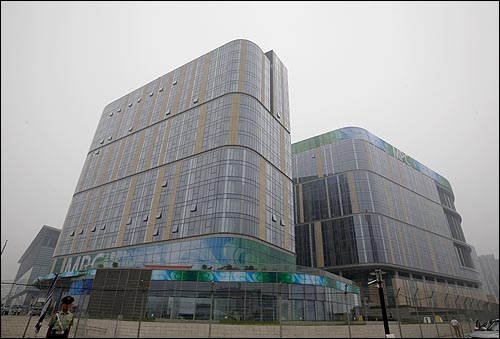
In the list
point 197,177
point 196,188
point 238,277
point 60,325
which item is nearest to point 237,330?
point 60,325

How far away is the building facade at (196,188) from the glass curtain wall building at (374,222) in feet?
81.7

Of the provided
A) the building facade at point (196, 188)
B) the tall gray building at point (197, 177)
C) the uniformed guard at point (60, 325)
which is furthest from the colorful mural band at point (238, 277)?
the uniformed guard at point (60, 325)

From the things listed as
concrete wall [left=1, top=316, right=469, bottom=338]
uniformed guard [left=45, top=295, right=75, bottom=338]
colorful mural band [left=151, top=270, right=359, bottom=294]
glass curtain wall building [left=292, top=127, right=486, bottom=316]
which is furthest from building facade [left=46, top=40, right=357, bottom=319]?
uniformed guard [left=45, top=295, right=75, bottom=338]

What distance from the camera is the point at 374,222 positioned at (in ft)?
265

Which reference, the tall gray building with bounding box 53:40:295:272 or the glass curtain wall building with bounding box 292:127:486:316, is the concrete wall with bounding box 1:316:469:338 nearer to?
the tall gray building with bounding box 53:40:295:272

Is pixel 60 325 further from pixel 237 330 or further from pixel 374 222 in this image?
pixel 374 222

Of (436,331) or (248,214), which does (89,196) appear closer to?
(248,214)

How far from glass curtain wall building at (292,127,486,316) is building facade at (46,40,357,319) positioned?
24.9 metres

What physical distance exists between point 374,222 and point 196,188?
4916cm

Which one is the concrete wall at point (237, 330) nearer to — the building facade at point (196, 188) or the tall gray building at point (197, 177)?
the building facade at point (196, 188)

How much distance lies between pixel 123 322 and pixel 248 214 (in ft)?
98.7

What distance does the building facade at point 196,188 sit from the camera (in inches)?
1950

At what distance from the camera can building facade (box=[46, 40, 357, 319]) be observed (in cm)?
4953

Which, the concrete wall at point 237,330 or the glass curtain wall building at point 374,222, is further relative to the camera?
the glass curtain wall building at point 374,222
